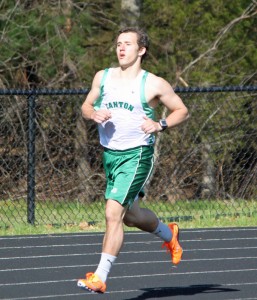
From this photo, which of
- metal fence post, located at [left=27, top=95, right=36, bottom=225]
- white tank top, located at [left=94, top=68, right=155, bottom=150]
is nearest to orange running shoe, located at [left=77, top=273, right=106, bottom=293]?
white tank top, located at [left=94, top=68, right=155, bottom=150]

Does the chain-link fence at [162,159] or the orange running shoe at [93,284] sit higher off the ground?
the chain-link fence at [162,159]

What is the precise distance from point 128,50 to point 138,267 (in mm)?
2278

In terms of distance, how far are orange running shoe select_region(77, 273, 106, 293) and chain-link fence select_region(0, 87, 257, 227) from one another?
20.4ft

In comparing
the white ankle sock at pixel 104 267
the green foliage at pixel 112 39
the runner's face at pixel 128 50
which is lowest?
the white ankle sock at pixel 104 267

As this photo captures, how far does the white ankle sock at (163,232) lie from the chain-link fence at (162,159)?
520 cm

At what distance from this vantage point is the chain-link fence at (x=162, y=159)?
13805mm

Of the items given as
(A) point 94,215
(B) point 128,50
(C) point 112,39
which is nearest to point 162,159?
(A) point 94,215

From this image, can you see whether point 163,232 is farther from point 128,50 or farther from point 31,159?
point 31,159

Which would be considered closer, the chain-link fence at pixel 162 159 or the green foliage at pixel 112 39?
the chain-link fence at pixel 162 159

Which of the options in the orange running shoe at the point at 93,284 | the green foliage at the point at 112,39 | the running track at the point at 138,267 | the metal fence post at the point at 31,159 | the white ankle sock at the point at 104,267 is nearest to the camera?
the orange running shoe at the point at 93,284

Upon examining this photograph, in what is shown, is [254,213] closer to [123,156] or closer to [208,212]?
[208,212]

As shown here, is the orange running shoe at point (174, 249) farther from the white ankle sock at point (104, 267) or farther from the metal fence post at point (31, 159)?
the metal fence post at point (31, 159)

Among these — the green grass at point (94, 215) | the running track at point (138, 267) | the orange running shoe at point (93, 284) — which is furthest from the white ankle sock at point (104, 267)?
the green grass at point (94, 215)

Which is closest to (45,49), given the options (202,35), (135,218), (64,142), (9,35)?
(9,35)
